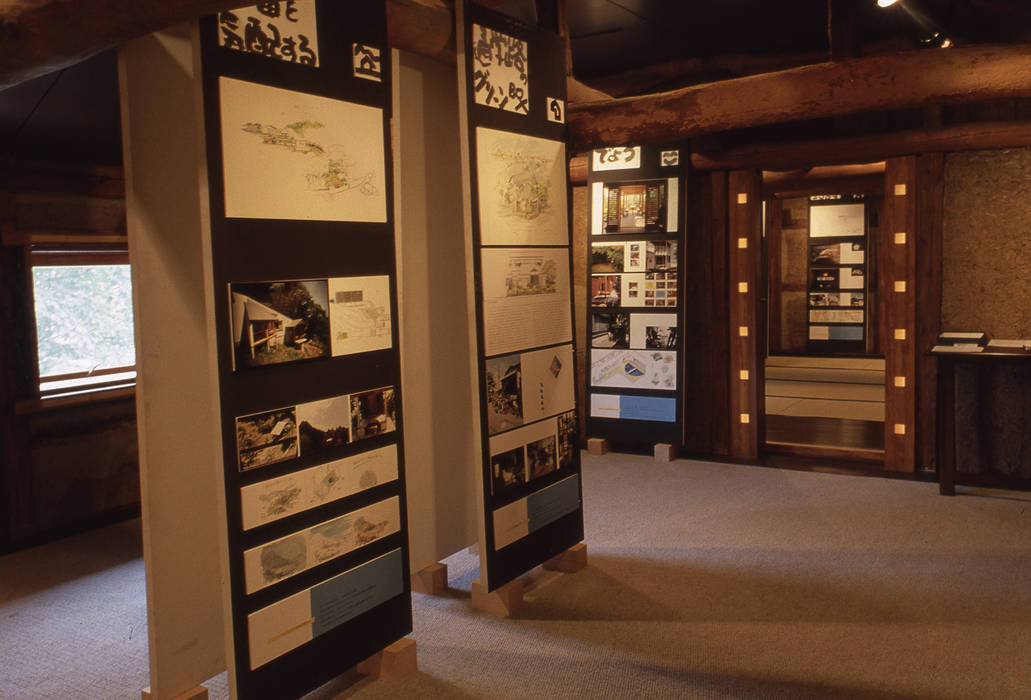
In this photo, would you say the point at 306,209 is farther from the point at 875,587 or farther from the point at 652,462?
the point at 652,462

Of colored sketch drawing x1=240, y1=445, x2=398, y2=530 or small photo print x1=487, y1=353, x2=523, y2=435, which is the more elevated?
small photo print x1=487, y1=353, x2=523, y2=435

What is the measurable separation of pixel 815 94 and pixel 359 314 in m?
2.90

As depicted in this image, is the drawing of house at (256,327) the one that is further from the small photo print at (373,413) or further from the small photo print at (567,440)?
the small photo print at (567,440)

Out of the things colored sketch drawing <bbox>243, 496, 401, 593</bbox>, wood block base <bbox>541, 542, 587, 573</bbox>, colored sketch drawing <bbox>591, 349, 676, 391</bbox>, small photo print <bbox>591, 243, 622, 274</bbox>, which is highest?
small photo print <bbox>591, 243, 622, 274</bbox>

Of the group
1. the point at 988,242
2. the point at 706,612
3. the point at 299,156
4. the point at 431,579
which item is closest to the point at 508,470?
the point at 431,579

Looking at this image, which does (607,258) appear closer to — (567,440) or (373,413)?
(567,440)

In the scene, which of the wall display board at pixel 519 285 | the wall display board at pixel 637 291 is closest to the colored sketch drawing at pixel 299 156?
the wall display board at pixel 519 285

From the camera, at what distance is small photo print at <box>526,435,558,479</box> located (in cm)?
384

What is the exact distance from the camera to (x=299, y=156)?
8.88 ft

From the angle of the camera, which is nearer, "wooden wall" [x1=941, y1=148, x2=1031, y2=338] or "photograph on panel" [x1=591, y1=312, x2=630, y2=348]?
"wooden wall" [x1=941, y1=148, x2=1031, y2=338]

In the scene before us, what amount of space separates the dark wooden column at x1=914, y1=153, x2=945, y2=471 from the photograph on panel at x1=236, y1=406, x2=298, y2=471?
177 inches

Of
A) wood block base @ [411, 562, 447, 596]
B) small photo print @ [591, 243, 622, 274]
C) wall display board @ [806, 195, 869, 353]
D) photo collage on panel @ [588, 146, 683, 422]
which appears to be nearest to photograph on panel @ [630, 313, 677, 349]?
photo collage on panel @ [588, 146, 683, 422]

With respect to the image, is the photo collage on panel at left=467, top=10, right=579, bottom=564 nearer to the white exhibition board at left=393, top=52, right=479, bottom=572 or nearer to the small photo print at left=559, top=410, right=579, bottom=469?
the small photo print at left=559, top=410, right=579, bottom=469

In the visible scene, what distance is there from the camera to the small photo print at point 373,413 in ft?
9.73
